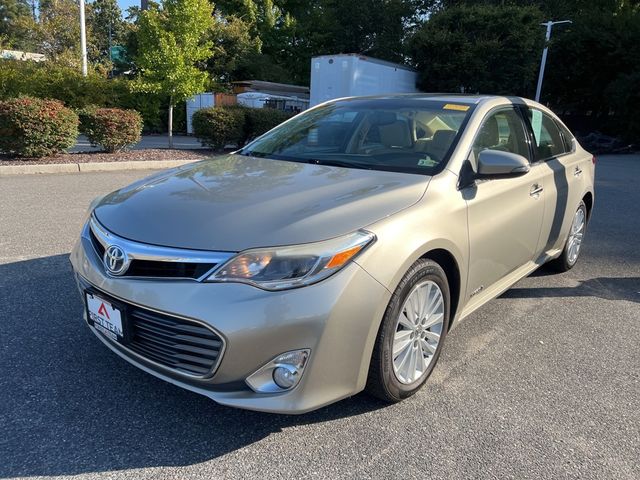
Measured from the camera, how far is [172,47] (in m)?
13.4

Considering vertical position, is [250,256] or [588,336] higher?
[250,256]

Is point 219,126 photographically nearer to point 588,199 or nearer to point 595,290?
point 588,199

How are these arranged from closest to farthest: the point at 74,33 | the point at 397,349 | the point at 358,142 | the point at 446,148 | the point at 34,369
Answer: the point at 397,349, the point at 34,369, the point at 446,148, the point at 358,142, the point at 74,33

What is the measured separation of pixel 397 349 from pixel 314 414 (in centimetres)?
55

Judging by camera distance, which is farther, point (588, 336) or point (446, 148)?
point (588, 336)

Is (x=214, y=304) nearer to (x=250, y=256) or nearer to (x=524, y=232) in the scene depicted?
(x=250, y=256)

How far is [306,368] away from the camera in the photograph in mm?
2219

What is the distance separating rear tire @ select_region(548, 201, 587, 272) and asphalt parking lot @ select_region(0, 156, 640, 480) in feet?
Answer: 3.29

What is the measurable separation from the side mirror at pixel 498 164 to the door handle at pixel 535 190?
2.33 ft

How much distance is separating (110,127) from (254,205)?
10549mm

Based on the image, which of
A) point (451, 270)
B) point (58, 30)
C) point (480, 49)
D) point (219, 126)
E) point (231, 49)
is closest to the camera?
point (451, 270)

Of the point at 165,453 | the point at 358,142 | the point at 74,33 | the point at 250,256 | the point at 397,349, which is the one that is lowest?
the point at 165,453

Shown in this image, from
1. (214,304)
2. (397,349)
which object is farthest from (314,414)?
(214,304)

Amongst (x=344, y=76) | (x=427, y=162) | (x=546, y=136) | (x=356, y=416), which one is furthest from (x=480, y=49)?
(x=356, y=416)
